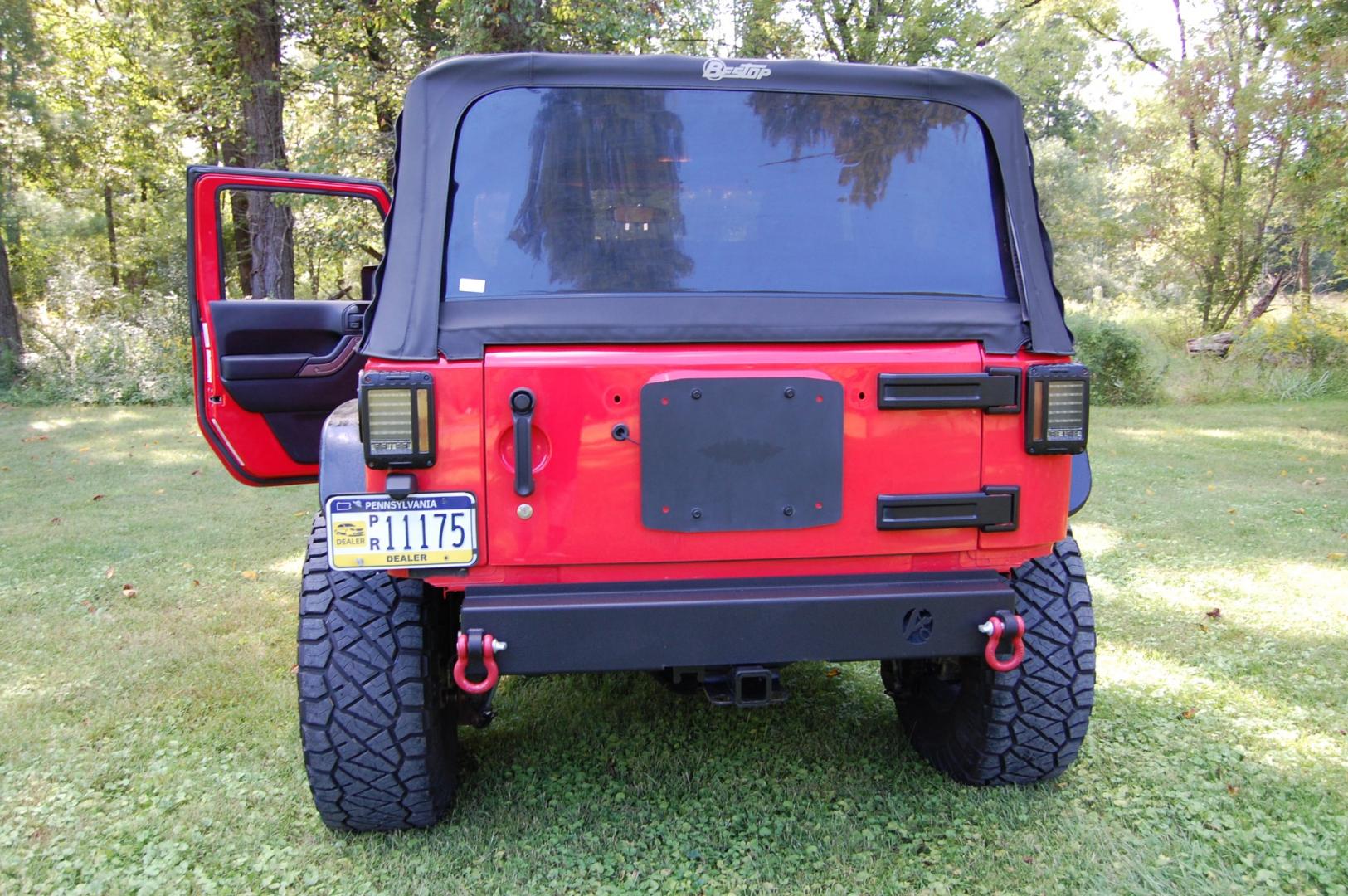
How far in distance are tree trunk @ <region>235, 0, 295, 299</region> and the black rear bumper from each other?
1186 centimetres

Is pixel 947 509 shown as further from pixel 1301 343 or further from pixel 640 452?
pixel 1301 343

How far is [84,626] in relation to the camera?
439 centimetres

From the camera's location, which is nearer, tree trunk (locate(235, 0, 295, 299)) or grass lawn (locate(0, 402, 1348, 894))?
grass lawn (locate(0, 402, 1348, 894))

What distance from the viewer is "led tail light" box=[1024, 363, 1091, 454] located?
93.6 inches

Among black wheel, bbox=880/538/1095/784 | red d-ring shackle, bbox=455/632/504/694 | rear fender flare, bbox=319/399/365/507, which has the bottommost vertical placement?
black wheel, bbox=880/538/1095/784

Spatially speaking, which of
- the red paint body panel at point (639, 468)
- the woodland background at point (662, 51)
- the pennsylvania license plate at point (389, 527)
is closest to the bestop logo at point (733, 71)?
the red paint body panel at point (639, 468)

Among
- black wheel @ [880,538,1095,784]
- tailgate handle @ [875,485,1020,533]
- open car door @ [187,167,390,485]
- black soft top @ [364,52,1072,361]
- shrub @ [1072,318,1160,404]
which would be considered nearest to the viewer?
black soft top @ [364,52,1072,361]

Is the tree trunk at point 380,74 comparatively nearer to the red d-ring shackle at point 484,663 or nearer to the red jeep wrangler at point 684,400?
the red jeep wrangler at point 684,400

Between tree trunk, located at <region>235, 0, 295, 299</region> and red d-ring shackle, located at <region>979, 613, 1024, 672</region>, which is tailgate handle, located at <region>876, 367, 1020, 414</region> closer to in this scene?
red d-ring shackle, located at <region>979, 613, 1024, 672</region>

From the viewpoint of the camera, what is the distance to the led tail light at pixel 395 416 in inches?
85.6

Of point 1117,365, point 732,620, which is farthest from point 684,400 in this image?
point 1117,365

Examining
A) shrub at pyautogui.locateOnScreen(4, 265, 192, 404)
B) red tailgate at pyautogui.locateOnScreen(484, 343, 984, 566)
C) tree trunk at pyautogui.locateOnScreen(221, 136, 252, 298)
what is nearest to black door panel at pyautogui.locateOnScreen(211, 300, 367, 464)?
red tailgate at pyautogui.locateOnScreen(484, 343, 984, 566)

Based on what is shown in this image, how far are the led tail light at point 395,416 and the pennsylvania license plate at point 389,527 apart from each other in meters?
0.10

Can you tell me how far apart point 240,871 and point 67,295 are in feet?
54.3
